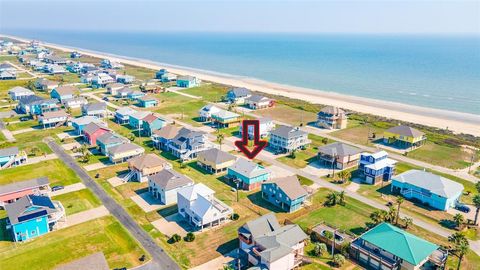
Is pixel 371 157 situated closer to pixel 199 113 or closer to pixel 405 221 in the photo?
pixel 405 221

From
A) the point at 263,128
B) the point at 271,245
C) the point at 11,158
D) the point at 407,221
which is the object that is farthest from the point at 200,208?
the point at 11,158

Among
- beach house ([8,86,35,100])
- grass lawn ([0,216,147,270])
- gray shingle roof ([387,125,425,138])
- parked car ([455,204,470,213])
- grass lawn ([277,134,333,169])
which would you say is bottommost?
parked car ([455,204,470,213])

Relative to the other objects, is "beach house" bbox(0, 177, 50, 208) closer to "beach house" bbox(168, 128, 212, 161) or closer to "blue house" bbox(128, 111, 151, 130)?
"beach house" bbox(168, 128, 212, 161)

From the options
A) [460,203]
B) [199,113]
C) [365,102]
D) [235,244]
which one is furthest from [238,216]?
[365,102]

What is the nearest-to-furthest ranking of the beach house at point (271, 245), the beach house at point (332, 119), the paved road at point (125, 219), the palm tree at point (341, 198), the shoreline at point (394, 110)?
1. the beach house at point (271, 245)
2. the paved road at point (125, 219)
3. the palm tree at point (341, 198)
4. the beach house at point (332, 119)
5. the shoreline at point (394, 110)

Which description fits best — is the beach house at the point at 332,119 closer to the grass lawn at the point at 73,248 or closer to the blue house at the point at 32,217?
the grass lawn at the point at 73,248

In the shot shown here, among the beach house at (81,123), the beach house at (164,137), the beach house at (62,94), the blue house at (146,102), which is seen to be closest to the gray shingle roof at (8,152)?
the beach house at (81,123)

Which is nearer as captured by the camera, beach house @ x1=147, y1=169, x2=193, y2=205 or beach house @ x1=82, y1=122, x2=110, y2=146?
beach house @ x1=147, y1=169, x2=193, y2=205

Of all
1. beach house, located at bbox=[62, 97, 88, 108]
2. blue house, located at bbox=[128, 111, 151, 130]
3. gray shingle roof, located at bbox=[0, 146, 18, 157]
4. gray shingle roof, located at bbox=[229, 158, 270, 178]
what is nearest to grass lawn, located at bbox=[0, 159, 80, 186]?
gray shingle roof, located at bbox=[0, 146, 18, 157]
